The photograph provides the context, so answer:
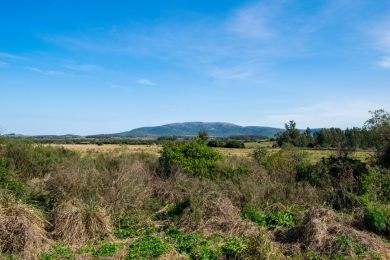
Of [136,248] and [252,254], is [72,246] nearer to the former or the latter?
[136,248]

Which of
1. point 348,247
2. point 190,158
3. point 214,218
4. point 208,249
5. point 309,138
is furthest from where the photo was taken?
point 309,138

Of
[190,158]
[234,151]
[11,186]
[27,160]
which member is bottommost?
[234,151]

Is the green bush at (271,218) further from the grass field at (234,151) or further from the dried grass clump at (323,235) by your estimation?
the grass field at (234,151)

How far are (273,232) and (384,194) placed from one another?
18.1 ft

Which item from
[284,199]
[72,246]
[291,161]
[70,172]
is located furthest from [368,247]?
[291,161]

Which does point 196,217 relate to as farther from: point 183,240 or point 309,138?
point 309,138

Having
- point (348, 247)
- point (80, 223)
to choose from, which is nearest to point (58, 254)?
point (80, 223)

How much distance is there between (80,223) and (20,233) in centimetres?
152

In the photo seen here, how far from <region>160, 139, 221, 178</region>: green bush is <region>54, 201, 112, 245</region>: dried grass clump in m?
8.09

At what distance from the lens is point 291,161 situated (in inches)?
822

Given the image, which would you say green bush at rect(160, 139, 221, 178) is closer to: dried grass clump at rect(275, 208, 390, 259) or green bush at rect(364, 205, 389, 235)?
dried grass clump at rect(275, 208, 390, 259)

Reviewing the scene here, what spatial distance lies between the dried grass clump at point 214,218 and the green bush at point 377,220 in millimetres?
2890

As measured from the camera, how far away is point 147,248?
9.42 meters

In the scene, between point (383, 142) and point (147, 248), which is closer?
point (147, 248)
